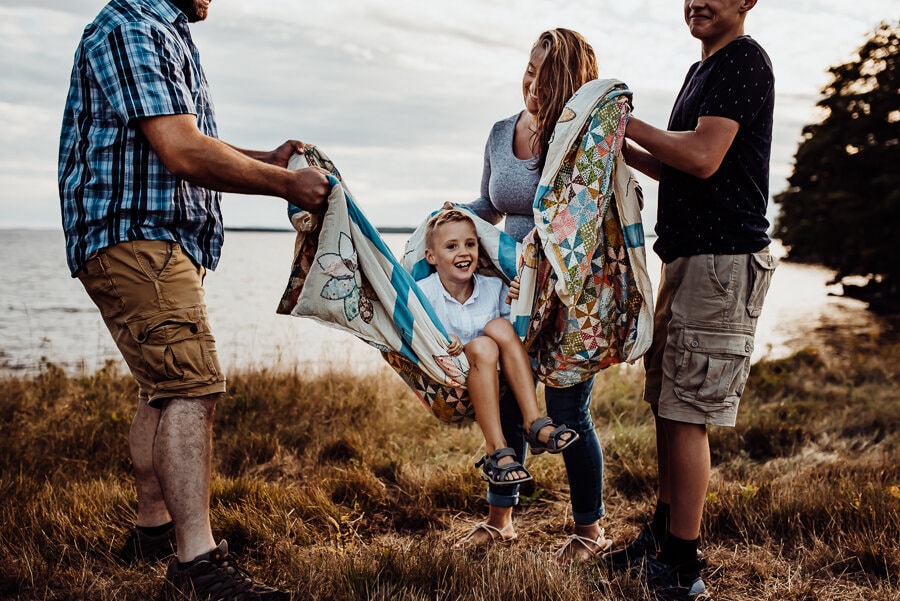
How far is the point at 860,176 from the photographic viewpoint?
23453mm

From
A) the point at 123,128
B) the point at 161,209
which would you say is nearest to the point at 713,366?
the point at 161,209

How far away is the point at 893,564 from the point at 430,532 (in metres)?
1.83

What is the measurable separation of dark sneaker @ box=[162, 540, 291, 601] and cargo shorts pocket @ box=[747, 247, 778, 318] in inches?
73.6

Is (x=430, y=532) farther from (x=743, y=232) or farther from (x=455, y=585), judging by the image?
(x=743, y=232)

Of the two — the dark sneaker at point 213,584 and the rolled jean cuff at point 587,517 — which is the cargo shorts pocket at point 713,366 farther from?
the dark sneaker at point 213,584

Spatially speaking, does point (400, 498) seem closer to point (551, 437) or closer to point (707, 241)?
point (551, 437)

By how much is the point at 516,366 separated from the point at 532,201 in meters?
0.69

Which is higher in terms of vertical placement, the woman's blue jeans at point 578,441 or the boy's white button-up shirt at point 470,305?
the boy's white button-up shirt at point 470,305

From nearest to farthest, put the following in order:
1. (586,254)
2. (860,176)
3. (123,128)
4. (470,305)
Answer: (123,128) < (586,254) < (470,305) < (860,176)

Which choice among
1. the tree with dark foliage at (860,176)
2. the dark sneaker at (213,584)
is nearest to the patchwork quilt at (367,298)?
the dark sneaker at (213,584)

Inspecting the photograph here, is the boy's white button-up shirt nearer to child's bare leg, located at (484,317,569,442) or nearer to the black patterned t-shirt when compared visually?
child's bare leg, located at (484,317,569,442)

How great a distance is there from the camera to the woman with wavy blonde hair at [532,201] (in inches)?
107

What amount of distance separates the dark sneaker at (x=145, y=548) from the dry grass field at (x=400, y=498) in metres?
0.08

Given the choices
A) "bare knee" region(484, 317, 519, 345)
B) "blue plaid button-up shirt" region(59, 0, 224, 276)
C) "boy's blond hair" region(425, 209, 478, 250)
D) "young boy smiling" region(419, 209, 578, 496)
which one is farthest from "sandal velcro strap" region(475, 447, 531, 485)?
"blue plaid button-up shirt" region(59, 0, 224, 276)
